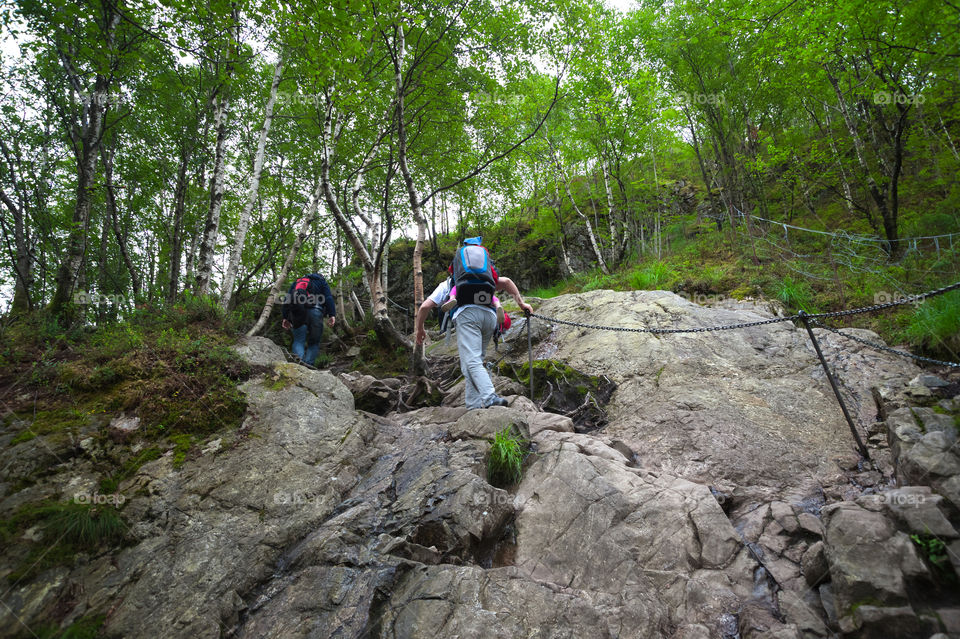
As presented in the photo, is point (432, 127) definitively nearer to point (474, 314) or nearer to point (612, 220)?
point (612, 220)

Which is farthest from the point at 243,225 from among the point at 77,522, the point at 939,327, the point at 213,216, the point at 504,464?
the point at 939,327

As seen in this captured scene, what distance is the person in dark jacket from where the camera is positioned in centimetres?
799

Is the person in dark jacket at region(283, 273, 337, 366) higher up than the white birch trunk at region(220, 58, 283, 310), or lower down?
lower down

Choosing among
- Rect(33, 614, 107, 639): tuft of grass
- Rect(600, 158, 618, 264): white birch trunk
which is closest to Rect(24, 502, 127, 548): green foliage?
Rect(33, 614, 107, 639): tuft of grass

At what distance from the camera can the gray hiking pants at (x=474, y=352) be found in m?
4.72

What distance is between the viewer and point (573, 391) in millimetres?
5715

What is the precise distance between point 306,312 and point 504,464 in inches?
254

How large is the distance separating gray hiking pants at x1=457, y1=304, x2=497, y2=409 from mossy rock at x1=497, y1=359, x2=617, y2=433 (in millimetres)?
1181

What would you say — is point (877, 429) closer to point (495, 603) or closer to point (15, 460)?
point (495, 603)

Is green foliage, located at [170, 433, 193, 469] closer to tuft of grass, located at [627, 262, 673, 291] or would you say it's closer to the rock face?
the rock face

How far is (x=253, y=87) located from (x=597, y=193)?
575 inches

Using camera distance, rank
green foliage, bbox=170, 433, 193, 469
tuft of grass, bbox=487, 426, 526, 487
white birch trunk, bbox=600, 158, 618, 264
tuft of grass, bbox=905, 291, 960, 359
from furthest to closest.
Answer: white birch trunk, bbox=600, 158, 618, 264, tuft of grass, bbox=905, 291, 960, 359, tuft of grass, bbox=487, 426, 526, 487, green foliage, bbox=170, 433, 193, 469

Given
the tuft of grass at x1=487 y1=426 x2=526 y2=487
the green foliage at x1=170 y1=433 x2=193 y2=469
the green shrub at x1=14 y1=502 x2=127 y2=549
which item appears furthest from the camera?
the tuft of grass at x1=487 y1=426 x2=526 y2=487

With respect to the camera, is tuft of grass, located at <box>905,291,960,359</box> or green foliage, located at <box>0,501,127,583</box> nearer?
green foliage, located at <box>0,501,127,583</box>
